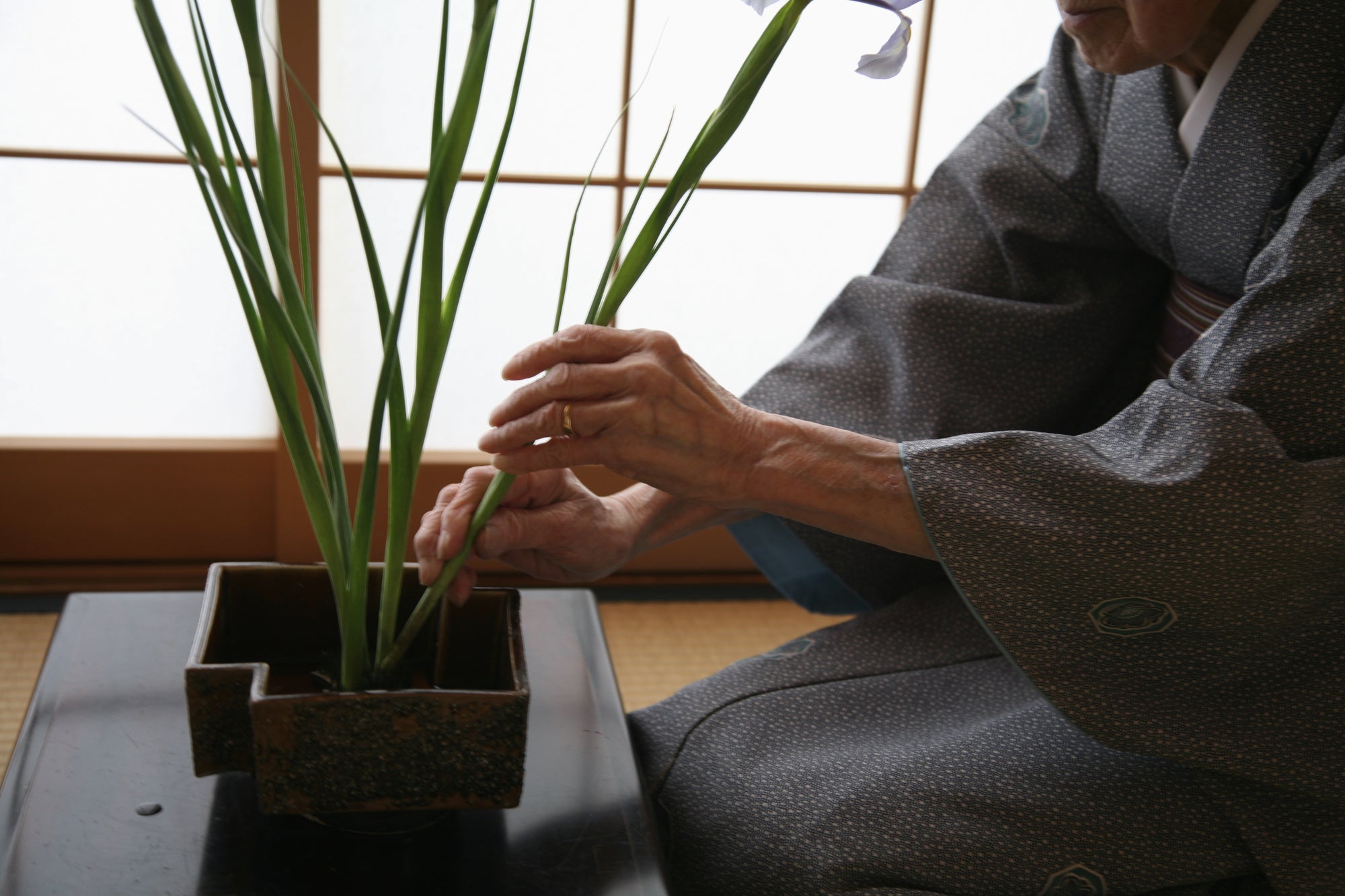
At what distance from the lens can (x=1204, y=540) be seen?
805 mm

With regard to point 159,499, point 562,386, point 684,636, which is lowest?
point 684,636

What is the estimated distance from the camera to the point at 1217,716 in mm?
860

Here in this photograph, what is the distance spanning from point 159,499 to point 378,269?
136 cm

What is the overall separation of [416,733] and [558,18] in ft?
4.55

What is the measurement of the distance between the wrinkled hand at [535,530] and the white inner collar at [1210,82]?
588 millimetres

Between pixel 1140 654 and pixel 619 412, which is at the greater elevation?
pixel 619 412

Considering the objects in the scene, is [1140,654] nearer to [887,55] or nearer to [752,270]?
[887,55]

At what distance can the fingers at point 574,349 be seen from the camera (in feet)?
2.38

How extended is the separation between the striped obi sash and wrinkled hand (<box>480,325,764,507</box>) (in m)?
0.50

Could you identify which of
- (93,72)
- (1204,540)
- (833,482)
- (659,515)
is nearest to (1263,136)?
(1204,540)

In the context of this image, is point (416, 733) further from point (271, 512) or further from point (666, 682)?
point (271, 512)

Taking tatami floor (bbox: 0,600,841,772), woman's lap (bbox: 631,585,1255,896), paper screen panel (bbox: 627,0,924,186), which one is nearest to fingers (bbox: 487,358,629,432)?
woman's lap (bbox: 631,585,1255,896)

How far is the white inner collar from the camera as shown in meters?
0.95

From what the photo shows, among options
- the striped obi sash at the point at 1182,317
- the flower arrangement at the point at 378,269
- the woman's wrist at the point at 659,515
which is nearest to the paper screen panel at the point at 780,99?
the striped obi sash at the point at 1182,317
